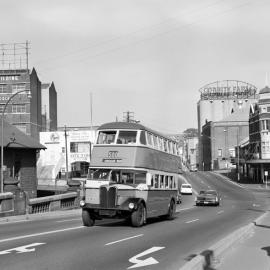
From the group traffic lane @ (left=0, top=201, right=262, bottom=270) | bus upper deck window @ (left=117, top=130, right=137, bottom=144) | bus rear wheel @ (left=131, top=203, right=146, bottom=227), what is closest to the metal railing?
bus upper deck window @ (left=117, top=130, right=137, bottom=144)

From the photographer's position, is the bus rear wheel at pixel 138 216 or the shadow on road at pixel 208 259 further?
the bus rear wheel at pixel 138 216

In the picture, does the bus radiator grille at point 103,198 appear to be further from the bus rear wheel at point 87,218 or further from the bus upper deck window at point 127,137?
the bus upper deck window at point 127,137

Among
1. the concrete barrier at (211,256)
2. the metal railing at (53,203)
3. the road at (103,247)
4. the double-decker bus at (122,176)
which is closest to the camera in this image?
the concrete barrier at (211,256)

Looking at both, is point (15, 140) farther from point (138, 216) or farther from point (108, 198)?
point (108, 198)

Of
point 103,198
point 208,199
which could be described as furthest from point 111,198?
point 208,199

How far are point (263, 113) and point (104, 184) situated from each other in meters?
81.2

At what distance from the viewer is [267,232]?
18.5 metres

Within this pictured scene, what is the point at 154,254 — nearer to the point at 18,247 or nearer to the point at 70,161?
the point at 18,247

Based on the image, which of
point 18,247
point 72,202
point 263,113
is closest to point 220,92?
point 263,113

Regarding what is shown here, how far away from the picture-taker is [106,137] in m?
22.6

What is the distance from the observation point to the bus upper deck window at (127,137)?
72.9ft

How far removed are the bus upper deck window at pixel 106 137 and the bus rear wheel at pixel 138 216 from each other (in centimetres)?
293

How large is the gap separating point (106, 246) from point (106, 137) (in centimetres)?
829

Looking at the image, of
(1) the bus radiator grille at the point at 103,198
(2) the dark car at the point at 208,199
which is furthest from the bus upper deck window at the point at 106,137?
(2) the dark car at the point at 208,199
